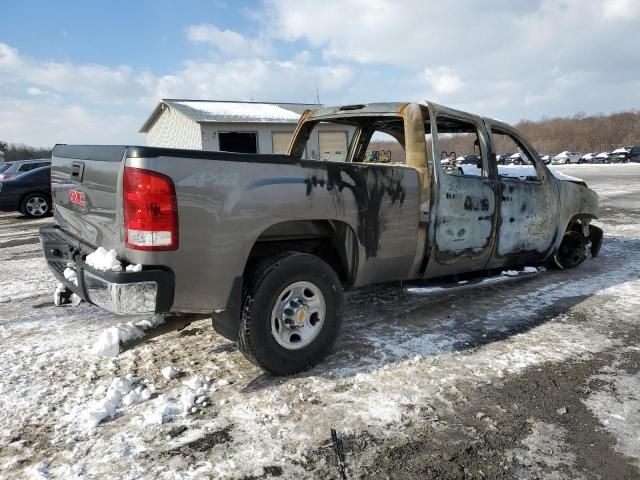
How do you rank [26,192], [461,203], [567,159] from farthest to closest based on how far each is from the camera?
1. [567,159]
2. [26,192]
3. [461,203]

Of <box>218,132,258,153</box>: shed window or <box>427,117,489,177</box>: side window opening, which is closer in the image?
<box>427,117,489,177</box>: side window opening

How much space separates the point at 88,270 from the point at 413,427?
2106mm

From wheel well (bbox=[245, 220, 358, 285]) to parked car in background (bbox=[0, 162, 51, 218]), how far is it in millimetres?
12312

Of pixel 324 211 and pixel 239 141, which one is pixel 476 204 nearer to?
pixel 324 211

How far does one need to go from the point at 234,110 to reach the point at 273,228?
77.5ft

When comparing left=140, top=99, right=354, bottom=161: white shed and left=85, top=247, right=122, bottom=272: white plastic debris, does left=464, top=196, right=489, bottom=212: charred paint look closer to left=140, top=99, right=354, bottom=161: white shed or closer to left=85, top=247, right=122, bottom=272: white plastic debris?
left=85, top=247, right=122, bottom=272: white plastic debris

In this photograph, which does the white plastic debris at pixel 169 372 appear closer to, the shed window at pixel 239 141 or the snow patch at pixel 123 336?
the snow patch at pixel 123 336

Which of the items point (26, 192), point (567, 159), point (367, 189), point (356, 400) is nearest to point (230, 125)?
point (26, 192)

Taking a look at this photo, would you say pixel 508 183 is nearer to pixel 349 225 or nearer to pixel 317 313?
pixel 349 225

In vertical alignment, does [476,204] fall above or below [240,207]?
below

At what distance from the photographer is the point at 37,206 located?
13.5m

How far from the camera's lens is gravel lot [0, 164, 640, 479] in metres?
2.28

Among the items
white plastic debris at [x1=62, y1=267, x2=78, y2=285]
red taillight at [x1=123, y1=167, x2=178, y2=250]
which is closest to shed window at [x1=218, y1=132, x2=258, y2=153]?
white plastic debris at [x1=62, y1=267, x2=78, y2=285]

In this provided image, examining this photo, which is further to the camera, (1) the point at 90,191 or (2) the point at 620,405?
(1) the point at 90,191
